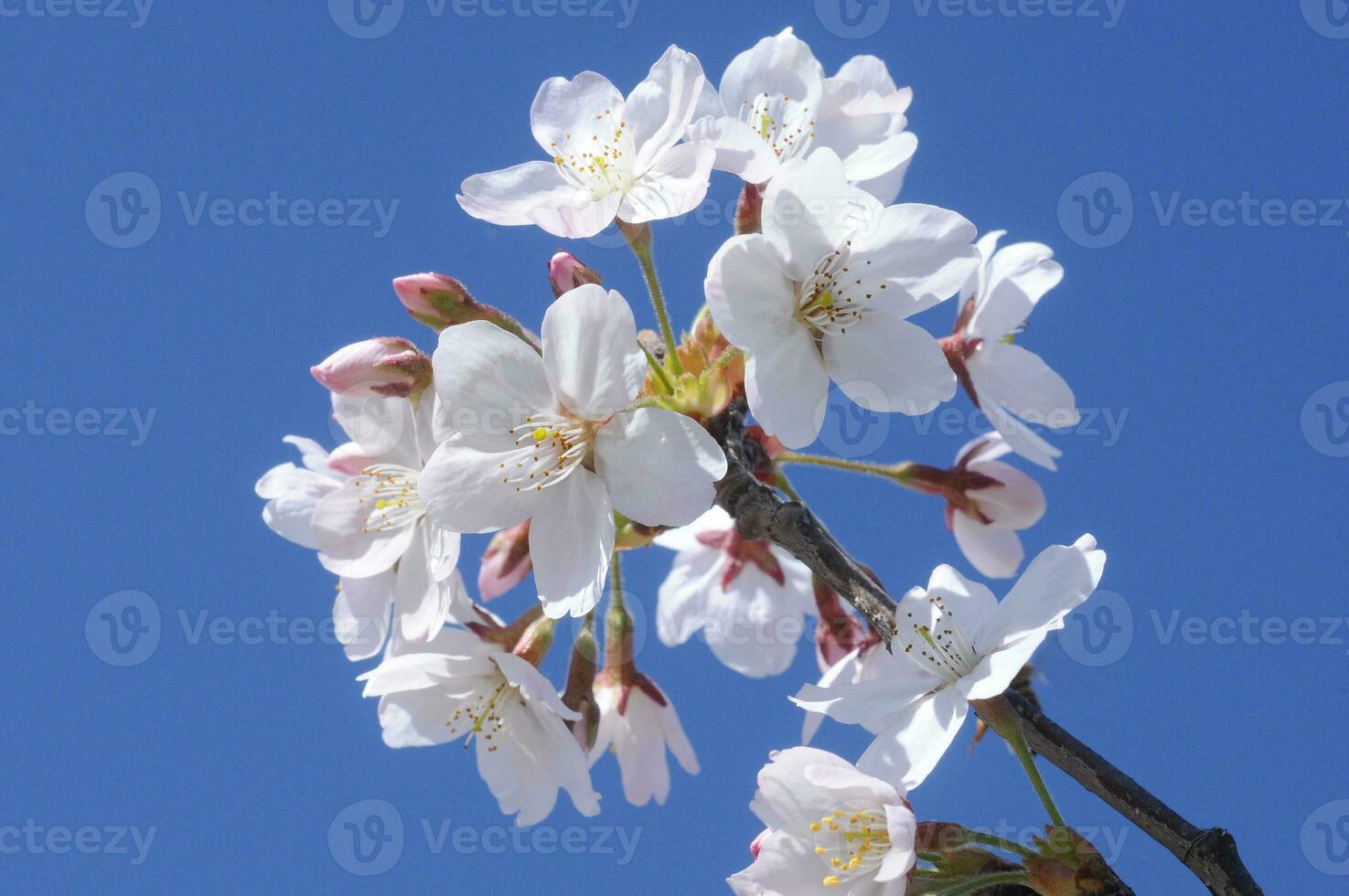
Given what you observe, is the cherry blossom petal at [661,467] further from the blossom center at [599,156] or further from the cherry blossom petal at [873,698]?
the blossom center at [599,156]

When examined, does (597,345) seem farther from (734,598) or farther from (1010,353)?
(734,598)

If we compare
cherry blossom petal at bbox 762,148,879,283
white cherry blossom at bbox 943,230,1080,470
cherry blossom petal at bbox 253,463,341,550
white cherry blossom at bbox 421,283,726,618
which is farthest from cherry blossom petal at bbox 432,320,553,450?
white cherry blossom at bbox 943,230,1080,470

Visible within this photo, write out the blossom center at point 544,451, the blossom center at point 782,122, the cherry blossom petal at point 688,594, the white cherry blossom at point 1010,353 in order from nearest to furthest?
the blossom center at point 544,451
the white cherry blossom at point 1010,353
the blossom center at point 782,122
the cherry blossom petal at point 688,594

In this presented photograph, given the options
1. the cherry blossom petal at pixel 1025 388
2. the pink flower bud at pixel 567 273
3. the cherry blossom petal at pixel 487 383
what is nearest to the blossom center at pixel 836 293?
the pink flower bud at pixel 567 273

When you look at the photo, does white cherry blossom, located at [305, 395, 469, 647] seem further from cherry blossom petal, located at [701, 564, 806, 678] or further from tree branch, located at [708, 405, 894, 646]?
cherry blossom petal, located at [701, 564, 806, 678]

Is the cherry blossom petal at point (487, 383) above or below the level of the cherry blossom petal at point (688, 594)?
below

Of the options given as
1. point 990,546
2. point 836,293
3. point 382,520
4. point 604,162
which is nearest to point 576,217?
point 604,162

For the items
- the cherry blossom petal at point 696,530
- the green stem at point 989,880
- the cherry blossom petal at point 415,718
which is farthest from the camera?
the cherry blossom petal at point 696,530
